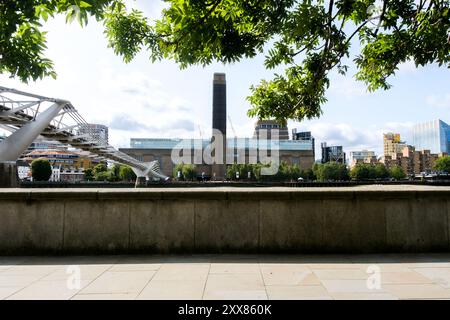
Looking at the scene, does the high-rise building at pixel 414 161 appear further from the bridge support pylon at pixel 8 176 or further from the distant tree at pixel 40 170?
the bridge support pylon at pixel 8 176

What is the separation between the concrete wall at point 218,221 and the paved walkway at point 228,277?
33 cm

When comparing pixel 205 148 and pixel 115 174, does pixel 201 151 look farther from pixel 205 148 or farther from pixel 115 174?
pixel 115 174

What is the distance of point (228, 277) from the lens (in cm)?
482

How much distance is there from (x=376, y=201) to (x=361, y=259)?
1.27 m

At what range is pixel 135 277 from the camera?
190 inches

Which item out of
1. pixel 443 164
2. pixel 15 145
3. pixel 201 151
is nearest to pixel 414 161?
pixel 443 164

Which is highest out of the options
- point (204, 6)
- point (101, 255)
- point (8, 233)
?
point (204, 6)

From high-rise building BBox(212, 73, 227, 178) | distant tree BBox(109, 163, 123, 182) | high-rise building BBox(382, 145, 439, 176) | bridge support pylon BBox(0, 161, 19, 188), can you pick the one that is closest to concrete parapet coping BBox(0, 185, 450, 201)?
bridge support pylon BBox(0, 161, 19, 188)

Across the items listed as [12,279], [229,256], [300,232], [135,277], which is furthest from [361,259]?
[12,279]

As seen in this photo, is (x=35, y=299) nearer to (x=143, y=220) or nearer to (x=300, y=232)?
(x=143, y=220)

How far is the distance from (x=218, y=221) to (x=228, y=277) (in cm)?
174

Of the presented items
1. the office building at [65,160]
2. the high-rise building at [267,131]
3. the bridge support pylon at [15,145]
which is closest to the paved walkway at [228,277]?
the bridge support pylon at [15,145]

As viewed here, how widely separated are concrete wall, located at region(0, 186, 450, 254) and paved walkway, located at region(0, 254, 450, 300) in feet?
1.08

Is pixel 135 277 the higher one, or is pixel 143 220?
pixel 143 220
